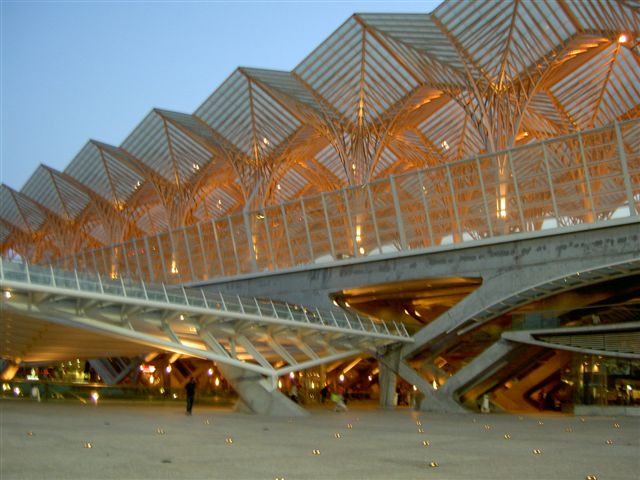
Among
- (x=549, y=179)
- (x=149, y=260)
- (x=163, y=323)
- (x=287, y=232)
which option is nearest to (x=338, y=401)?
(x=163, y=323)

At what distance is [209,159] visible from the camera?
195ft

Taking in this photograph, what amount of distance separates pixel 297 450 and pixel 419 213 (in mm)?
27942

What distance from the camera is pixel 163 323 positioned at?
29.4m

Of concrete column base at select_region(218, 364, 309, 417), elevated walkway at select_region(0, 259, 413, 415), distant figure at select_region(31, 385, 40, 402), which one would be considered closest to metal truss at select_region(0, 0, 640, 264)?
elevated walkway at select_region(0, 259, 413, 415)

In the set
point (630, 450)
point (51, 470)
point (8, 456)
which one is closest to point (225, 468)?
point (51, 470)


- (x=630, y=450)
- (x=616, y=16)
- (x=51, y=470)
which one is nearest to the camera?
(x=51, y=470)

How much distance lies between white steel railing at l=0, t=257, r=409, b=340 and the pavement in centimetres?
421

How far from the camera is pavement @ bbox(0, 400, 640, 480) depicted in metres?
12.5

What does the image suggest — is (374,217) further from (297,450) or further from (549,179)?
(297,450)

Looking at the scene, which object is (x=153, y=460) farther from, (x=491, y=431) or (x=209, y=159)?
(x=209, y=159)

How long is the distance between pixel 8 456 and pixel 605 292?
33.6 m

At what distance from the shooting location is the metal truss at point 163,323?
83.9 feet

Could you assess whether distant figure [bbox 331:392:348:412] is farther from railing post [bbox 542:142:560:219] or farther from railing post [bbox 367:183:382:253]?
railing post [bbox 542:142:560:219]

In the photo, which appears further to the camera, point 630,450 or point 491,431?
point 491,431
